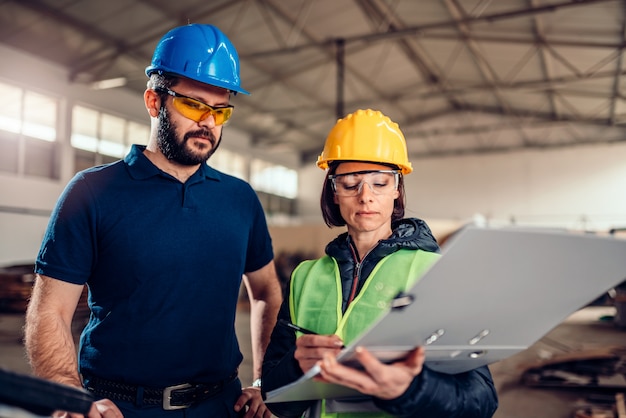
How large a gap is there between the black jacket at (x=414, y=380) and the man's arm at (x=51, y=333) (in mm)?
646

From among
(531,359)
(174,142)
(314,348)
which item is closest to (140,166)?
(174,142)

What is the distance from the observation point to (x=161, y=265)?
6.06ft

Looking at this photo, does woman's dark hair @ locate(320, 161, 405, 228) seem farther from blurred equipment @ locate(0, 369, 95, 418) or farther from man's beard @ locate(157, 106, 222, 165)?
blurred equipment @ locate(0, 369, 95, 418)

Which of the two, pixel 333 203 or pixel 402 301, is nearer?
pixel 402 301

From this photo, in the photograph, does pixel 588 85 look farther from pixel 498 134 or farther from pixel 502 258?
pixel 502 258

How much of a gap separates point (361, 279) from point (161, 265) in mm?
733

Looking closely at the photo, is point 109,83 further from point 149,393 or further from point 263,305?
point 149,393

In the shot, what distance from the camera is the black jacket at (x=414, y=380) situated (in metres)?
1.16

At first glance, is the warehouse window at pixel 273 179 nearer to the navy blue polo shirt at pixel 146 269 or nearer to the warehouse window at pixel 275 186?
the warehouse window at pixel 275 186

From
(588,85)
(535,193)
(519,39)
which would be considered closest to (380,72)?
→ (519,39)

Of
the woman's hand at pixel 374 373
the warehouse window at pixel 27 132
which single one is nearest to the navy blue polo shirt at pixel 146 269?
the woman's hand at pixel 374 373

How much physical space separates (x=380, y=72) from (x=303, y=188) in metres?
8.60

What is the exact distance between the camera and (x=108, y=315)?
5.93ft

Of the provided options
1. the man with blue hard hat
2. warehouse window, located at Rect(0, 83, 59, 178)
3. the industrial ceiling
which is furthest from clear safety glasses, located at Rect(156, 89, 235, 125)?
warehouse window, located at Rect(0, 83, 59, 178)
